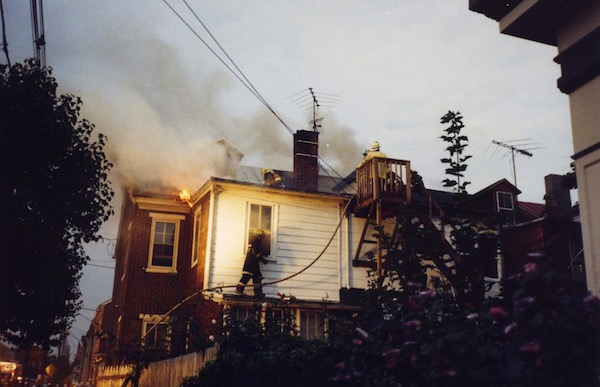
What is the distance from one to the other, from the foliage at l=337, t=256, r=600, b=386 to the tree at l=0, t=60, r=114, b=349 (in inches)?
A: 401

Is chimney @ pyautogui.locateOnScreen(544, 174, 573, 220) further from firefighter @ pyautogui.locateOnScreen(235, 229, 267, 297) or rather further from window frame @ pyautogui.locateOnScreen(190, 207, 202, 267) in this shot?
window frame @ pyautogui.locateOnScreen(190, 207, 202, 267)

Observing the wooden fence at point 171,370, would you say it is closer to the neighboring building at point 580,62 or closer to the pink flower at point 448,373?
the pink flower at point 448,373

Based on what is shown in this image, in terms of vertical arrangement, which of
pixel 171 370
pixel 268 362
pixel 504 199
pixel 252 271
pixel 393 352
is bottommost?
pixel 171 370

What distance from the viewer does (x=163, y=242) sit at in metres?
19.7

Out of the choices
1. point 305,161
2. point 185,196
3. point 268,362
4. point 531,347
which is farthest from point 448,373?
point 185,196

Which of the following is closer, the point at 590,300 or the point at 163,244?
the point at 590,300

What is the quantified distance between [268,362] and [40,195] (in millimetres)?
8441

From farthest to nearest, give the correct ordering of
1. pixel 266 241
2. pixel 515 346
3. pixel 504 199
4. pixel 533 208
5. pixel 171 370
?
pixel 533 208
pixel 504 199
pixel 266 241
pixel 171 370
pixel 515 346

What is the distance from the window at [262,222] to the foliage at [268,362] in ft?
29.3

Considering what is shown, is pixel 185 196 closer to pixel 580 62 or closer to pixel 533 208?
pixel 580 62

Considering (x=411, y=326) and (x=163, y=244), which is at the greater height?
(x=163, y=244)

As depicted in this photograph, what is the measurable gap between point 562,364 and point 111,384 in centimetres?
1422

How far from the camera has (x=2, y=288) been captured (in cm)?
1328

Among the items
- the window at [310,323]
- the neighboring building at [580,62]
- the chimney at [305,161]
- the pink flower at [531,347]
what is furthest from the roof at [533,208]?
the pink flower at [531,347]
